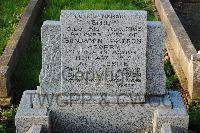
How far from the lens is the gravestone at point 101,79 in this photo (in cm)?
514

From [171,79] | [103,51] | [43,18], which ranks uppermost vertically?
[43,18]

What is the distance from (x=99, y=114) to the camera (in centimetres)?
540

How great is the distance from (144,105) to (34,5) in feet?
14.7

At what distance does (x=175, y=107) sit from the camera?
532cm

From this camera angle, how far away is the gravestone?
5.14 meters

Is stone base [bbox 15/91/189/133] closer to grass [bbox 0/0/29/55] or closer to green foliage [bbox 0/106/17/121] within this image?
green foliage [bbox 0/106/17/121]

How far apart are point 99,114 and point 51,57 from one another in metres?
0.82

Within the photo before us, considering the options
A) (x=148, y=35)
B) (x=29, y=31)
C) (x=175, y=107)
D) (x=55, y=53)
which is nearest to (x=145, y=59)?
(x=148, y=35)

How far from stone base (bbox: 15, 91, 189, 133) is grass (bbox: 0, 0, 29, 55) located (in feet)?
7.84

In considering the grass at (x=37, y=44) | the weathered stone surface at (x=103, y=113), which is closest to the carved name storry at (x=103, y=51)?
the weathered stone surface at (x=103, y=113)

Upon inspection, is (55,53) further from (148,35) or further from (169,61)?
(169,61)

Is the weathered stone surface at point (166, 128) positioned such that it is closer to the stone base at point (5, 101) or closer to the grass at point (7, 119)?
the grass at point (7, 119)

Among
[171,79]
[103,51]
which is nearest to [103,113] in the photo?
[103,51]

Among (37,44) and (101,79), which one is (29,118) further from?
(37,44)
